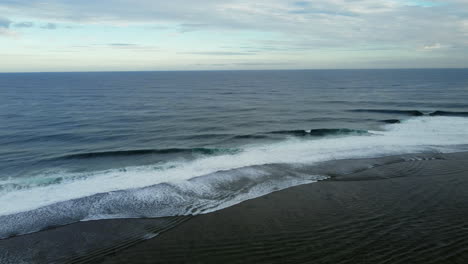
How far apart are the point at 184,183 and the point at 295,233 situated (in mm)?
8028

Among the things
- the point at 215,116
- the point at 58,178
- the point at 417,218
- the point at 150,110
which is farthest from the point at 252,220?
the point at 150,110

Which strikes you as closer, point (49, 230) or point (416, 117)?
point (49, 230)

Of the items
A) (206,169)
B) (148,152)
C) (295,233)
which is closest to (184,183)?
(206,169)

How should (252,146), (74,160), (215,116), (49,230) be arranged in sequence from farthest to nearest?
(215,116)
(252,146)
(74,160)
(49,230)

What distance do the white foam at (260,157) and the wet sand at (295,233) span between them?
447 centimetres

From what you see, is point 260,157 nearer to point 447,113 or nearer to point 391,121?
point 391,121

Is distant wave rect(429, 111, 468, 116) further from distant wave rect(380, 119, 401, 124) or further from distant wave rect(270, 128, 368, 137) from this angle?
distant wave rect(270, 128, 368, 137)

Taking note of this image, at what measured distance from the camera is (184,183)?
17641 millimetres

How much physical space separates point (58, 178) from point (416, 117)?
4143 cm

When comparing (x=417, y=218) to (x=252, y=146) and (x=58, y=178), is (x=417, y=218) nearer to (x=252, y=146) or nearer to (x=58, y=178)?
(x=252, y=146)

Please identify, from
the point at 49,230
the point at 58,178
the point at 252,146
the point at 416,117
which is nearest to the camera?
the point at 49,230

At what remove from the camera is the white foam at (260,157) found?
1653 cm

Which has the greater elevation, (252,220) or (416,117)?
(416,117)

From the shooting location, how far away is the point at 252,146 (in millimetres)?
26844
